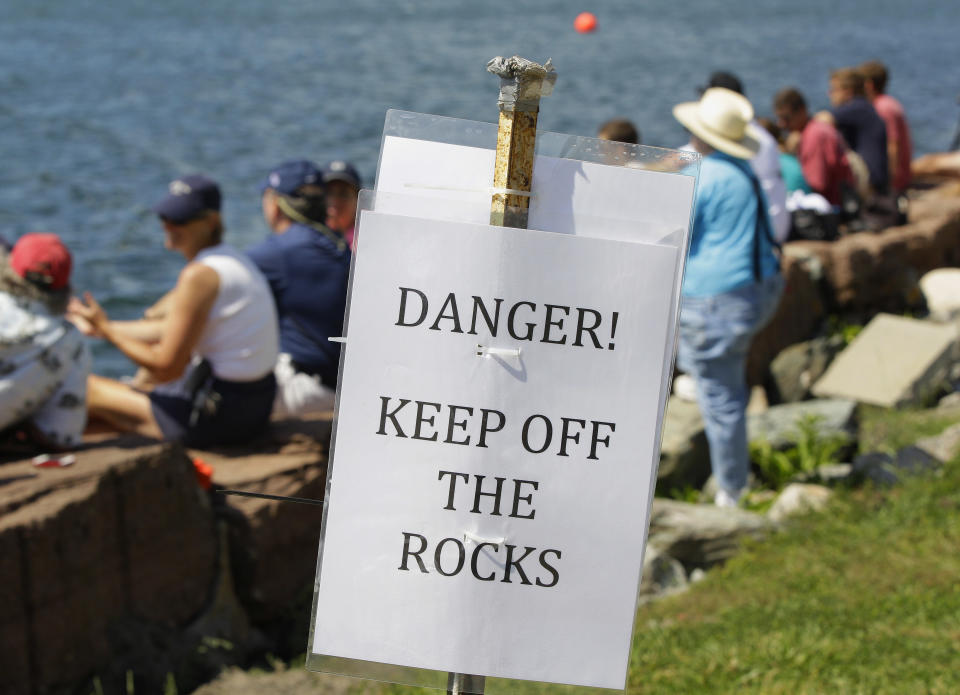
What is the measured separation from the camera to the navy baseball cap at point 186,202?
477cm

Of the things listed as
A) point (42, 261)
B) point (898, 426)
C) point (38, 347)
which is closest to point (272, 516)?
point (38, 347)

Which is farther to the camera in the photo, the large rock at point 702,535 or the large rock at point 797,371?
the large rock at point 797,371

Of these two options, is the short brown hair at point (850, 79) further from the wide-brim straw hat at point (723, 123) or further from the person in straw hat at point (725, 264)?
the wide-brim straw hat at point (723, 123)

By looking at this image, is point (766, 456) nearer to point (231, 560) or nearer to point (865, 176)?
point (231, 560)

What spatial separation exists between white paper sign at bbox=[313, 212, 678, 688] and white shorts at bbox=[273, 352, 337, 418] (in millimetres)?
3453

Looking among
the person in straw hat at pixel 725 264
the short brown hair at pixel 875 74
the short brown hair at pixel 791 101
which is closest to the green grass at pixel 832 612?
the person in straw hat at pixel 725 264

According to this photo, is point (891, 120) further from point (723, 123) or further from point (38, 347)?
point (38, 347)

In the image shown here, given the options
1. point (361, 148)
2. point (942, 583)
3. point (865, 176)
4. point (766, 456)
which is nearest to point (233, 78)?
point (361, 148)

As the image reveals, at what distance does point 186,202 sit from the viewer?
4.77 metres

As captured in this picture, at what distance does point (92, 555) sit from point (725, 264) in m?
2.82

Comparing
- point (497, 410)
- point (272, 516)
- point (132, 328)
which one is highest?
point (497, 410)

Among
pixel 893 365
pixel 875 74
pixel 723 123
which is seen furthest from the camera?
pixel 875 74

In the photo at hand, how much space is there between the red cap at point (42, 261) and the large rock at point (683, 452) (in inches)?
122

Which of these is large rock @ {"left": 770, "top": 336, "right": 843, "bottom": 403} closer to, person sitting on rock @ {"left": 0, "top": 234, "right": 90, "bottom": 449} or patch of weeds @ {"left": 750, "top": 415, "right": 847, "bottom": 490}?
patch of weeds @ {"left": 750, "top": 415, "right": 847, "bottom": 490}
